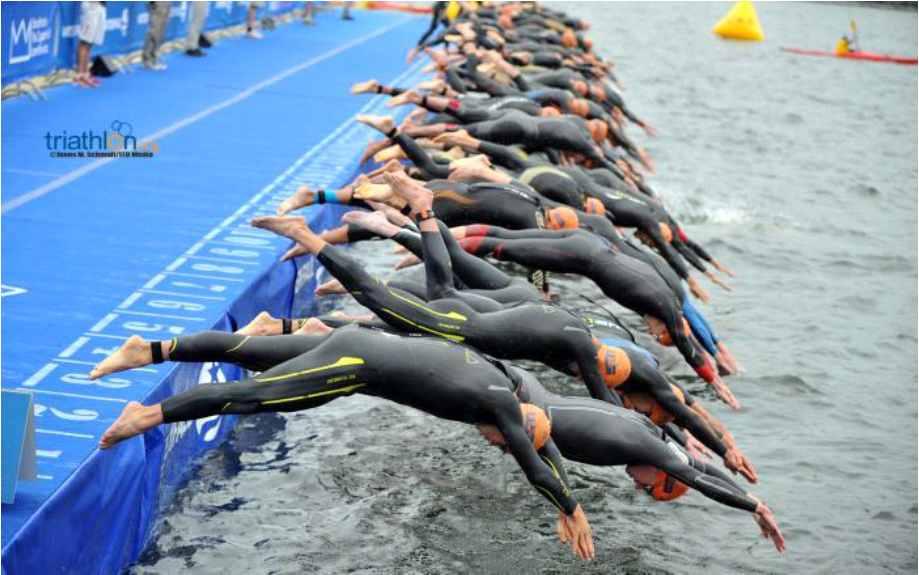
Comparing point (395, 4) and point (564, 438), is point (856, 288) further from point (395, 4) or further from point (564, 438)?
point (395, 4)

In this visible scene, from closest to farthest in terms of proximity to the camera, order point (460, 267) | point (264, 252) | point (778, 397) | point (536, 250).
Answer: point (460, 267)
point (536, 250)
point (264, 252)
point (778, 397)

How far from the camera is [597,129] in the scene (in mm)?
15000

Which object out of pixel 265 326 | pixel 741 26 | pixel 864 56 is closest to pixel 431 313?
pixel 265 326

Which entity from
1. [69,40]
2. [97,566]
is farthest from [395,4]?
[97,566]

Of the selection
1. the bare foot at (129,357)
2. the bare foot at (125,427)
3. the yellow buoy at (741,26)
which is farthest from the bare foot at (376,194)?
the yellow buoy at (741,26)

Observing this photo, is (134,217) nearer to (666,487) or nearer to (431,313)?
(431,313)

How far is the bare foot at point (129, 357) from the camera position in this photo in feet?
21.4

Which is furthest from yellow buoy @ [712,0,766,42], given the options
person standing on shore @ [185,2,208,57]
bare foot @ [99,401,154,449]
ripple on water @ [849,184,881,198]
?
bare foot @ [99,401,154,449]

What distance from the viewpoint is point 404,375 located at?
6.79 meters

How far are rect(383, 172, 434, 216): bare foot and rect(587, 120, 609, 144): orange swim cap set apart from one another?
703 cm

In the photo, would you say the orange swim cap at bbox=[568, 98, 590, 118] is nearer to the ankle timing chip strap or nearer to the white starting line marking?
the white starting line marking

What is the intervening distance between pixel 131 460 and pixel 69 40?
11.5m

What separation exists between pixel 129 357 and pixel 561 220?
4642mm

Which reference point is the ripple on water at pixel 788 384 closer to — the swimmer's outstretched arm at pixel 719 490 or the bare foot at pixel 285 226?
the swimmer's outstretched arm at pixel 719 490
